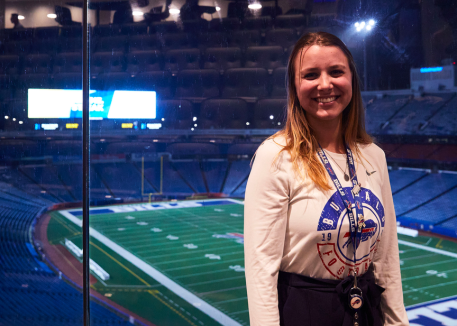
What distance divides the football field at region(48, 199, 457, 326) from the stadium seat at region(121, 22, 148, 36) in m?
1.34

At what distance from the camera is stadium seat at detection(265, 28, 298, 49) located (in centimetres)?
293

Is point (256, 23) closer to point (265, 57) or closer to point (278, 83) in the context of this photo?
point (265, 57)

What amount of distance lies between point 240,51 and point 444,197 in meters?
4.62

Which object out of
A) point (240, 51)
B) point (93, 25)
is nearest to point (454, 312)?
point (240, 51)

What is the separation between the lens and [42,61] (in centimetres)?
226

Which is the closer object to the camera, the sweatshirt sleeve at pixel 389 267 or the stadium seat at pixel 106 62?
the sweatshirt sleeve at pixel 389 267

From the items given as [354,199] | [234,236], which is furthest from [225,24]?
[234,236]

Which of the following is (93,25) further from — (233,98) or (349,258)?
(349,258)

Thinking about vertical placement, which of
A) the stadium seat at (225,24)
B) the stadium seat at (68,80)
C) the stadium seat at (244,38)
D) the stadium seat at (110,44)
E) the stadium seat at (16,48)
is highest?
the stadium seat at (225,24)

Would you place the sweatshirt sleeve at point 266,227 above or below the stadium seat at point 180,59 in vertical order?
below

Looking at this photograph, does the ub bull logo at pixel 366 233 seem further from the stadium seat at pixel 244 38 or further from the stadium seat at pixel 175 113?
the stadium seat at pixel 244 38

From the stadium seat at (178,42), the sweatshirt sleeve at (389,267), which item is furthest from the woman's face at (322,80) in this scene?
the stadium seat at (178,42)

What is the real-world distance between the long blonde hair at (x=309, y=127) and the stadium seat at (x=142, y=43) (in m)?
2.07

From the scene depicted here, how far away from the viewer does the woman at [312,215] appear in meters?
0.86
